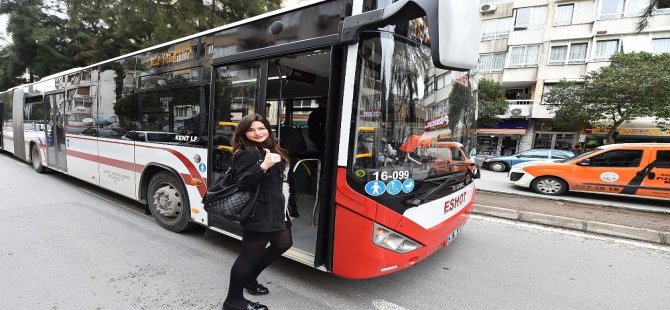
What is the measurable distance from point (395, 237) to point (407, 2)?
5.79 feet

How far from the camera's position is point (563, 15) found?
69.5 feet

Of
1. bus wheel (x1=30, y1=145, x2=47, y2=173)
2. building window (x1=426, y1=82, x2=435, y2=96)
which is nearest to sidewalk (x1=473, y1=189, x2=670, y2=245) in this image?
building window (x1=426, y1=82, x2=435, y2=96)

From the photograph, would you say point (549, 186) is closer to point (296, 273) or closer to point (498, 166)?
Result: point (498, 166)

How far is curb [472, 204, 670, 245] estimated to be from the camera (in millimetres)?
4863

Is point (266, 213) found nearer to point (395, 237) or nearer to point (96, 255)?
point (395, 237)

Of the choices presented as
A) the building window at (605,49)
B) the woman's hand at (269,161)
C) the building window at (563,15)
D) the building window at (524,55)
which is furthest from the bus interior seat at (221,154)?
the building window at (563,15)

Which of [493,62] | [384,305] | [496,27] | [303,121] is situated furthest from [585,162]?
[496,27]

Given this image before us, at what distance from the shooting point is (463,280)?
11.1 ft

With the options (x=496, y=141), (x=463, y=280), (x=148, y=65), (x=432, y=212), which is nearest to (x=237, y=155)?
(x=432, y=212)

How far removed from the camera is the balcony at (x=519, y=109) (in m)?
22.2

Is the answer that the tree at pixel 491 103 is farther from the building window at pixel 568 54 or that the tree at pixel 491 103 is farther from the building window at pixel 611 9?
the building window at pixel 611 9

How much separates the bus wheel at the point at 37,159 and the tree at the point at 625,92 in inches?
890

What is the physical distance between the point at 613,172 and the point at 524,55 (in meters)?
17.3

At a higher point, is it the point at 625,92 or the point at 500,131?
the point at 625,92
